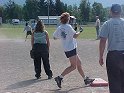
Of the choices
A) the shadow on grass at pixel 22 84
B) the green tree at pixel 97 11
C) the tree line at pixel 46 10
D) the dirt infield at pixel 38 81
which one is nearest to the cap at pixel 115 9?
the dirt infield at pixel 38 81

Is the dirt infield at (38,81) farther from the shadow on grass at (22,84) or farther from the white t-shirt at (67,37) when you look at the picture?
the white t-shirt at (67,37)

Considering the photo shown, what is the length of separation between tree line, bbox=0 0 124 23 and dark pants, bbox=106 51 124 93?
4392 inches

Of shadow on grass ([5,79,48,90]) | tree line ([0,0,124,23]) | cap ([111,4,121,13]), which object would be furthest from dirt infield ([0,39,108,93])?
tree line ([0,0,124,23])

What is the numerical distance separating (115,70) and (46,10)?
120281 millimetres

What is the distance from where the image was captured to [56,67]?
46.4 feet

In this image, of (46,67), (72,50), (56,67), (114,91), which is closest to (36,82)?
(46,67)

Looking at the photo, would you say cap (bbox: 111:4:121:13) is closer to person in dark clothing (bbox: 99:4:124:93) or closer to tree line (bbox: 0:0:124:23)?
person in dark clothing (bbox: 99:4:124:93)

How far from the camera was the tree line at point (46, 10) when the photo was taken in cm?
12138

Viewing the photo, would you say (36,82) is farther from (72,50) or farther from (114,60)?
(114,60)

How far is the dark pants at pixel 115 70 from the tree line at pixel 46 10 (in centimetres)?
11155

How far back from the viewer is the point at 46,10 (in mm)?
127000

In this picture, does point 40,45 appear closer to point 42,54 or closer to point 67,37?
point 42,54

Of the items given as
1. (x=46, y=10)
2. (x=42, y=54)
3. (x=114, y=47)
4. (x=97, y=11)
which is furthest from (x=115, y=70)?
(x=46, y=10)

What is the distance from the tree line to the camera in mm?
121375
